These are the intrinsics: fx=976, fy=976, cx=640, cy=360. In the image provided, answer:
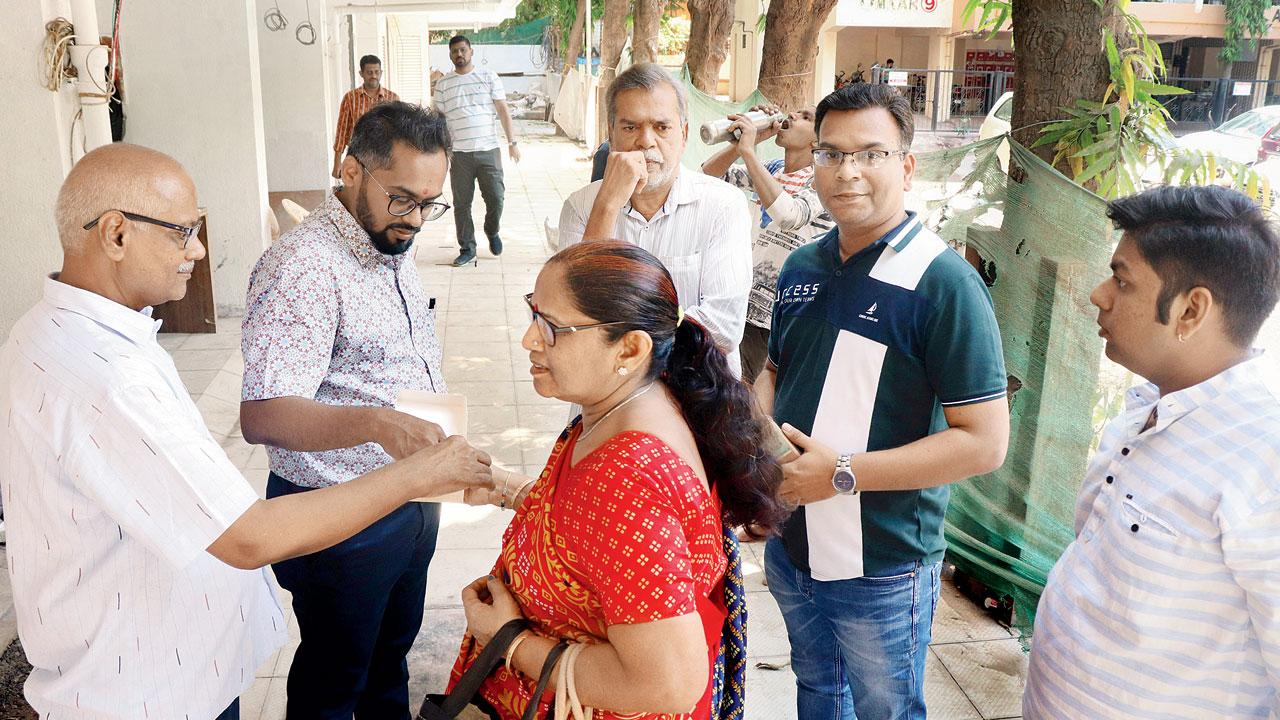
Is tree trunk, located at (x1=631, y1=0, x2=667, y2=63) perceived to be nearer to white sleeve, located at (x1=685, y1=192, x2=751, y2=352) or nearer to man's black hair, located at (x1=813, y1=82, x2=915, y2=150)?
white sleeve, located at (x1=685, y1=192, x2=751, y2=352)

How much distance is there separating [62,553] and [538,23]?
52636 millimetres

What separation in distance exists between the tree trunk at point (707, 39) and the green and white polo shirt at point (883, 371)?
7.11 meters

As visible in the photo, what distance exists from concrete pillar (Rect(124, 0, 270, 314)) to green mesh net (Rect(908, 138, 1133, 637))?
217 inches

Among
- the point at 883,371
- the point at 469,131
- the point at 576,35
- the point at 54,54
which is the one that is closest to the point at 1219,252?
the point at 883,371

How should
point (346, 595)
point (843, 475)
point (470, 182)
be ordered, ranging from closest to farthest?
point (843, 475)
point (346, 595)
point (470, 182)

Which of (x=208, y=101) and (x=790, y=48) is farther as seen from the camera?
(x=208, y=101)

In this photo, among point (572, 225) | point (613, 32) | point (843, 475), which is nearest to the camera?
point (843, 475)

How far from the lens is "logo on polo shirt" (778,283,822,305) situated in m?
2.33

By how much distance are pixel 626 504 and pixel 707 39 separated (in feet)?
27.3

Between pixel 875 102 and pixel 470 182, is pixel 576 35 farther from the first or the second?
pixel 875 102

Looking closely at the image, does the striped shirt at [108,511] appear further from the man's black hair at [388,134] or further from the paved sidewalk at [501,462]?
the paved sidewalk at [501,462]

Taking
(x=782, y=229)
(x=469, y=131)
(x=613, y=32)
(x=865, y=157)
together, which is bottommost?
(x=782, y=229)

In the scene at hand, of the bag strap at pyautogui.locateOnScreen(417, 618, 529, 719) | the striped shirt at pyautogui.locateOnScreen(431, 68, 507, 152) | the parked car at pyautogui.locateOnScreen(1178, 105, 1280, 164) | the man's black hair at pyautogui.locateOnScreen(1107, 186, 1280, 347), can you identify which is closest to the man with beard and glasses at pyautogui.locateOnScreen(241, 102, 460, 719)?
the bag strap at pyautogui.locateOnScreen(417, 618, 529, 719)

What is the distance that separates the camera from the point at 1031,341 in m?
3.63
